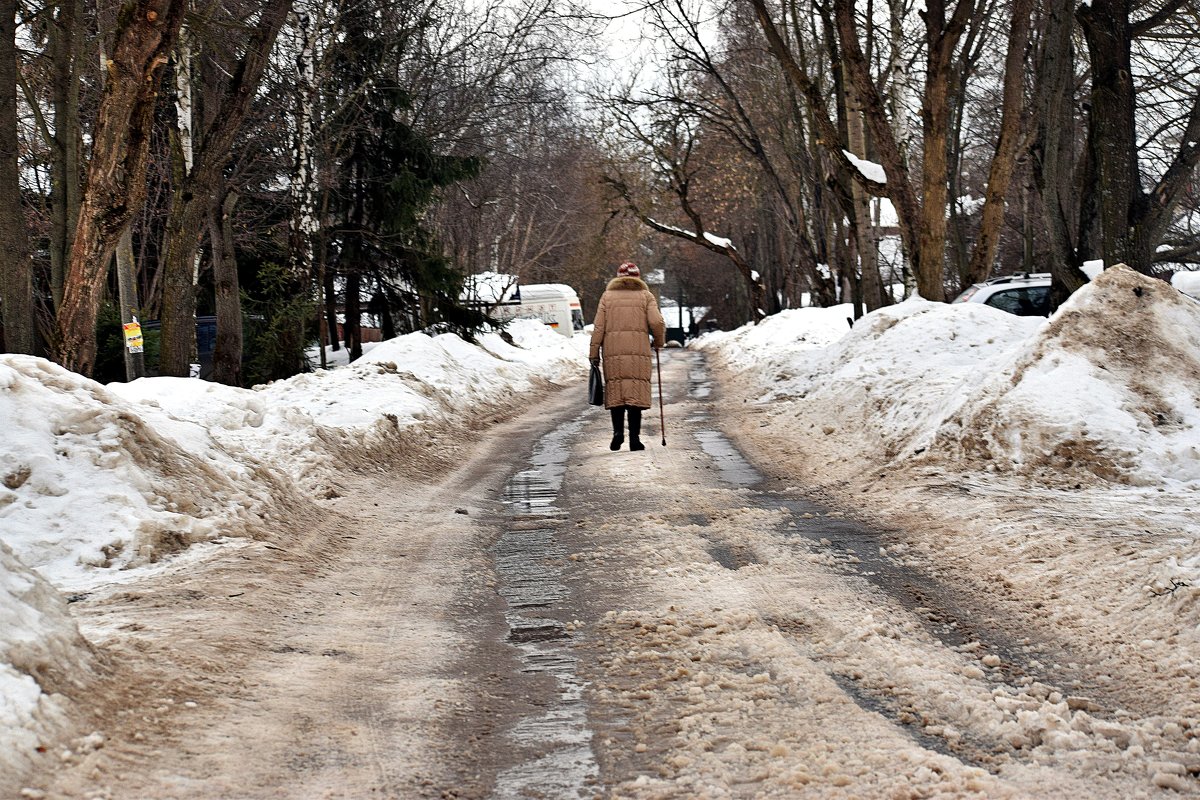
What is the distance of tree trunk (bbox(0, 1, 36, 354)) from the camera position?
1152 centimetres

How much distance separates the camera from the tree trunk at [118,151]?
10.2m

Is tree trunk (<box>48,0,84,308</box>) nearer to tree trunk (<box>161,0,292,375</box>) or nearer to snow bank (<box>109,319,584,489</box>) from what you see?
tree trunk (<box>161,0,292,375</box>)

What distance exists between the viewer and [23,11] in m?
15.2

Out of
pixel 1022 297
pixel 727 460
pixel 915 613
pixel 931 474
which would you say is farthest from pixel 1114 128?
pixel 915 613

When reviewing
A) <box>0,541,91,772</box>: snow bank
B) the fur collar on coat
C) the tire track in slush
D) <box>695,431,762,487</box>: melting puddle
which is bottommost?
the tire track in slush

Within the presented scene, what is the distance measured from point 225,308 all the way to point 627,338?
7941 mm

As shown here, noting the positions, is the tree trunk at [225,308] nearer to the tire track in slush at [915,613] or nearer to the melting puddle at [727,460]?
the melting puddle at [727,460]

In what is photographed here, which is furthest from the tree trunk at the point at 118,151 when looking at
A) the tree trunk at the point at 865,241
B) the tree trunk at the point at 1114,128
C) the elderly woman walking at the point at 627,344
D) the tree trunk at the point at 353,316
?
the tree trunk at the point at 865,241

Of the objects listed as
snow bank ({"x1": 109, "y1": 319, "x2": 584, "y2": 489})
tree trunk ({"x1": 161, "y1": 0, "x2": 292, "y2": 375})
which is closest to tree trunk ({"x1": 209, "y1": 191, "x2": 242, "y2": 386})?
tree trunk ({"x1": 161, "y1": 0, "x2": 292, "y2": 375})

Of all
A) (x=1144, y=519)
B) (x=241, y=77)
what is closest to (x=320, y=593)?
(x=1144, y=519)

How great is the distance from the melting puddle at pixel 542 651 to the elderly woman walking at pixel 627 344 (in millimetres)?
2213

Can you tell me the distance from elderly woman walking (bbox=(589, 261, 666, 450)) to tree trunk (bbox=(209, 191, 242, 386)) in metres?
7.51

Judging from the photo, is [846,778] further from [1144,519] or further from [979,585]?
[1144,519]

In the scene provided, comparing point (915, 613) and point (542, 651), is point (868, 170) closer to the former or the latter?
point (915, 613)
